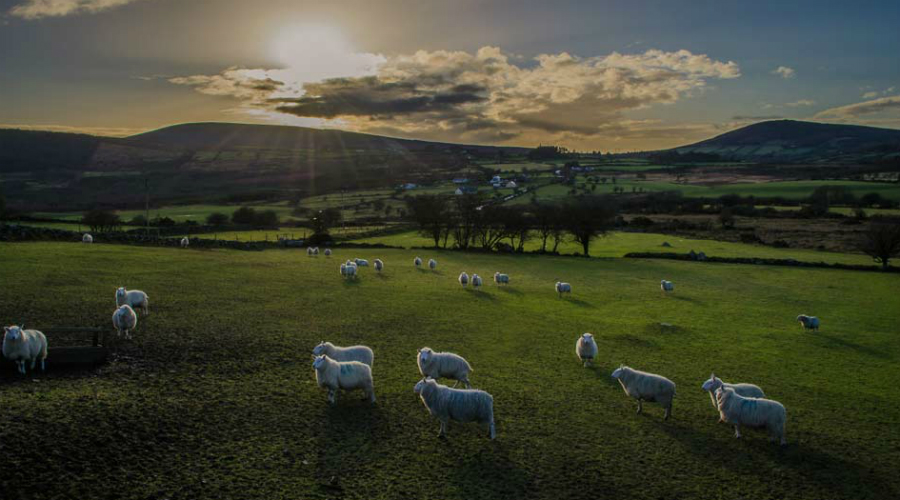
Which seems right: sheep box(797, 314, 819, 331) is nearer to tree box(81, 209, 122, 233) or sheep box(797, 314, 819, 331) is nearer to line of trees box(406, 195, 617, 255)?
line of trees box(406, 195, 617, 255)

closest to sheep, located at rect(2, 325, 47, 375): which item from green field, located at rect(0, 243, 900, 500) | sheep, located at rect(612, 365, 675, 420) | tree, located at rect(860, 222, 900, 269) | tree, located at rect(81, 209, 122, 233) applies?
green field, located at rect(0, 243, 900, 500)

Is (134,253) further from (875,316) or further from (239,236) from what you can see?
(875,316)

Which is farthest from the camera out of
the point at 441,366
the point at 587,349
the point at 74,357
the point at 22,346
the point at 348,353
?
the point at 587,349

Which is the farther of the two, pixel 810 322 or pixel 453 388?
pixel 810 322

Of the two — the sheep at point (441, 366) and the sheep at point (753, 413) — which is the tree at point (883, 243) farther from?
the sheep at point (441, 366)

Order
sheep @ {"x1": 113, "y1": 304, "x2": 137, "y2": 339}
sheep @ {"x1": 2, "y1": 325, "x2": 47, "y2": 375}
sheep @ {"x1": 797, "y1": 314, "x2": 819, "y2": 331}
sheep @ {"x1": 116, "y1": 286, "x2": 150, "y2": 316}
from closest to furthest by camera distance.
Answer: sheep @ {"x1": 2, "y1": 325, "x2": 47, "y2": 375} < sheep @ {"x1": 113, "y1": 304, "x2": 137, "y2": 339} < sheep @ {"x1": 116, "y1": 286, "x2": 150, "y2": 316} < sheep @ {"x1": 797, "y1": 314, "x2": 819, "y2": 331}

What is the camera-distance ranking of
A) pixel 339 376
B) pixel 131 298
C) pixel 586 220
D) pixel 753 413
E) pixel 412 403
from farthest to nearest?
1. pixel 586 220
2. pixel 131 298
3. pixel 412 403
4. pixel 339 376
5. pixel 753 413

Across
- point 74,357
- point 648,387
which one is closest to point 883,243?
point 648,387

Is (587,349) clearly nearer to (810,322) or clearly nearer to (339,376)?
(339,376)
